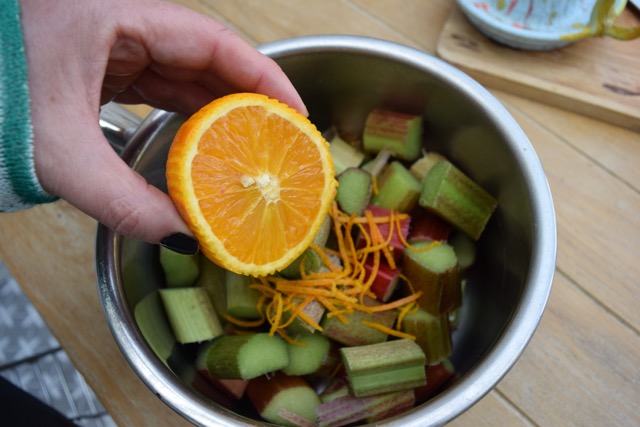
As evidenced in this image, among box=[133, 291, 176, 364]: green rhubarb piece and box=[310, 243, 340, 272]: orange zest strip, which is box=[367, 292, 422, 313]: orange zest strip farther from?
box=[133, 291, 176, 364]: green rhubarb piece

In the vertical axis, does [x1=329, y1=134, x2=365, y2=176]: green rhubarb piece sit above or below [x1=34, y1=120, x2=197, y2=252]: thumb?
below

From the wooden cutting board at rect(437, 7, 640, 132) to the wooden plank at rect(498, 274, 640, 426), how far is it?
314 mm

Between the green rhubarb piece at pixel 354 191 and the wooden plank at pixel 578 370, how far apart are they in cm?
30

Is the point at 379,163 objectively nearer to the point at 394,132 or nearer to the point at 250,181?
the point at 394,132

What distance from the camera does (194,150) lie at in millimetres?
570

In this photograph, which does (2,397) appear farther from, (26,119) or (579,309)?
(579,309)

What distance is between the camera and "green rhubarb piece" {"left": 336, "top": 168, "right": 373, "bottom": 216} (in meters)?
0.75

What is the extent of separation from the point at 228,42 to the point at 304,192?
0.19m

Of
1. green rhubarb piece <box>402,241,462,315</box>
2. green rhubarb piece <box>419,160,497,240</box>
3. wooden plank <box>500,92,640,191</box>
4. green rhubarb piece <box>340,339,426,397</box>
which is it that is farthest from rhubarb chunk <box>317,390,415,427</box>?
wooden plank <box>500,92,640,191</box>

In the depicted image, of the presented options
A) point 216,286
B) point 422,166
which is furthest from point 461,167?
point 216,286

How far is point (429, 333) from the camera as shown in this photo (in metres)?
0.71

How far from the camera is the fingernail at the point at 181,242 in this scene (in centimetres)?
57

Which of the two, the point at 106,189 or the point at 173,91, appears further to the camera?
the point at 173,91

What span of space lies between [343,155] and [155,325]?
34 cm
